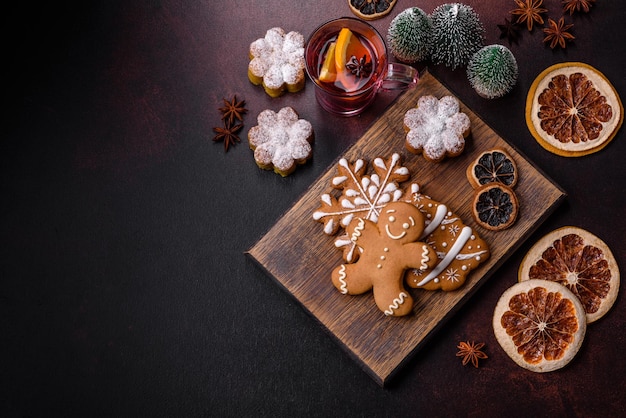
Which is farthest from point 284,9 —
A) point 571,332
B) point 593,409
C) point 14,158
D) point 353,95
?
point 593,409

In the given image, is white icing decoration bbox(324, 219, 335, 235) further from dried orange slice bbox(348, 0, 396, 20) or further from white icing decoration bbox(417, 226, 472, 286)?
dried orange slice bbox(348, 0, 396, 20)

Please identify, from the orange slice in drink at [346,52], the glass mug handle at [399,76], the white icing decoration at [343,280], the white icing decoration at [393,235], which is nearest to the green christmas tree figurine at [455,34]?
the glass mug handle at [399,76]

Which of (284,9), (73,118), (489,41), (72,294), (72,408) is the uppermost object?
(489,41)

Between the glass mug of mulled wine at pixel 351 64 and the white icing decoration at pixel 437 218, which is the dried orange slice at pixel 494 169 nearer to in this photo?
the white icing decoration at pixel 437 218

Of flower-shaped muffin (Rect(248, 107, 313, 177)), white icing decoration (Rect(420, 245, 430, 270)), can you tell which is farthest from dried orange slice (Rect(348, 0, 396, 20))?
white icing decoration (Rect(420, 245, 430, 270))

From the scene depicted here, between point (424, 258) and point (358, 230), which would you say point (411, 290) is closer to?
point (424, 258)

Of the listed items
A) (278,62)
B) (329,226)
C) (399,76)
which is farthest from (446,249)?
(278,62)

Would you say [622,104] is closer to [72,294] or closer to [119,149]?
[119,149]
